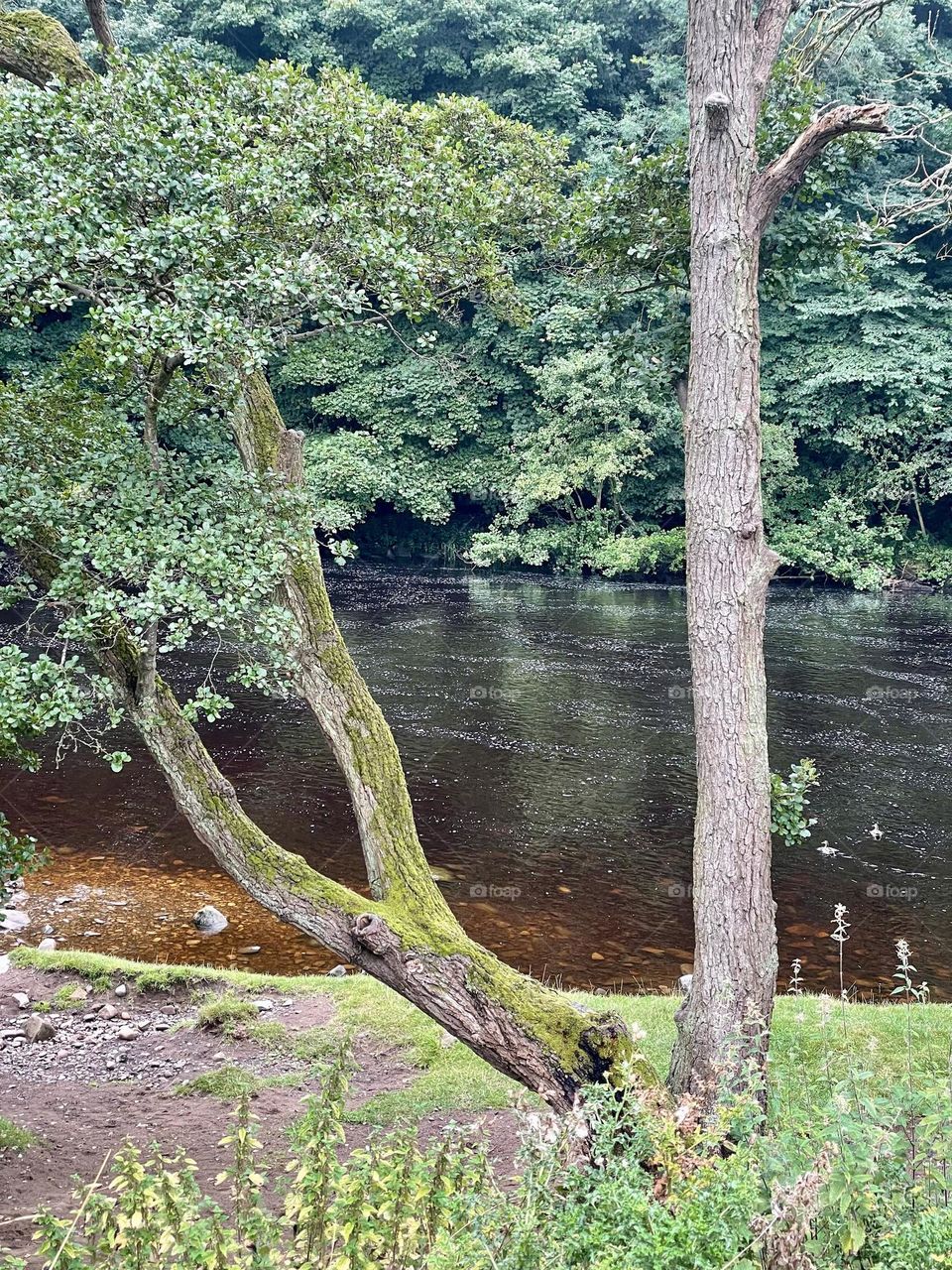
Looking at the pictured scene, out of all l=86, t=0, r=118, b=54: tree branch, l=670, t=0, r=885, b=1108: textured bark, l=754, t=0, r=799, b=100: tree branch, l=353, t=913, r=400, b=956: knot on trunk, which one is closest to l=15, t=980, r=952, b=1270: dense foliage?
l=670, t=0, r=885, b=1108: textured bark

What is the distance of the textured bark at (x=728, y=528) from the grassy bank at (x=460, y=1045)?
2.33 ft

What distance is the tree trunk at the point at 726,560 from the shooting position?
4.37m

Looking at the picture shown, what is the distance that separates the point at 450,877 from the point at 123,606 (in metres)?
6.16

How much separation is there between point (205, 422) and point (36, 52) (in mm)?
2014

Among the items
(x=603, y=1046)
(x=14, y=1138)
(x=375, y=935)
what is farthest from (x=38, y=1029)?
(x=603, y=1046)

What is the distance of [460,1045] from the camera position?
6477mm

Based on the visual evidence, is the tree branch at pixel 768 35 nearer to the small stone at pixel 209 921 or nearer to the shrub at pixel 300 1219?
the shrub at pixel 300 1219

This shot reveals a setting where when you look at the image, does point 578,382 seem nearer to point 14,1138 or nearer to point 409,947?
point 409,947

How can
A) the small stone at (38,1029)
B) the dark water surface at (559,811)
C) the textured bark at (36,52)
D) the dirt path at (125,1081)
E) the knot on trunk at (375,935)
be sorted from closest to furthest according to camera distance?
1. the knot on trunk at (375,935)
2. the dirt path at (125,1081)
3. the textured bark at (36,52)
4. the small stone at (38,1029)
5. the dark water surface at (559,811)

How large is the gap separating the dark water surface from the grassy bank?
741 mm

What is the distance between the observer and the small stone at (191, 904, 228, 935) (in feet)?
28.1

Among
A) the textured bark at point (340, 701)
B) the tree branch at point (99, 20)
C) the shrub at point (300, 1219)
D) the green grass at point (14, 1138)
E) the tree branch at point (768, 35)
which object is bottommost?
the green grass at point (14, 1138)

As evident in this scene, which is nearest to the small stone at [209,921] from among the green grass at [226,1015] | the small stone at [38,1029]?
the green grass at [226,1015]

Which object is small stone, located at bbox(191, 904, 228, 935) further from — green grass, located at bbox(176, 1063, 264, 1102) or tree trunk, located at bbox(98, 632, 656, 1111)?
tree trunk, located at bbox(98, 632, 656, 1111)
